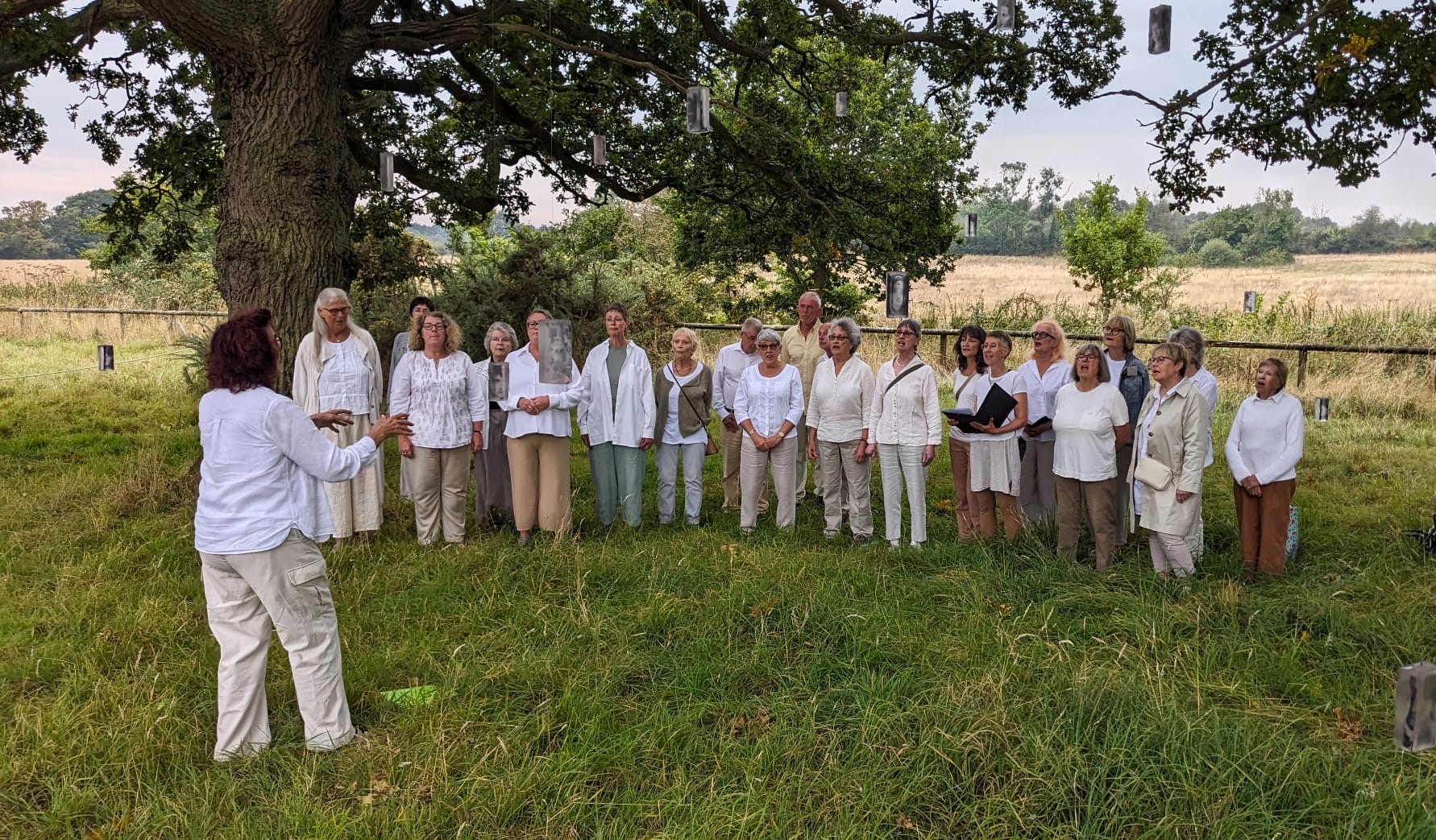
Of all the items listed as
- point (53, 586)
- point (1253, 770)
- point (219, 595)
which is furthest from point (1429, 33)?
point (53, 586)

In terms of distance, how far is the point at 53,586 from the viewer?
6.51 m

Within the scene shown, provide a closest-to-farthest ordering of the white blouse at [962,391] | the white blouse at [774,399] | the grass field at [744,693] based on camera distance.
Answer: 1. the grass field at [744,693]
2. the white blouse at [962,391]
3. the white blouse at [774,399]

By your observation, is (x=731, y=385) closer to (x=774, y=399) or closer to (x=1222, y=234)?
(x=774, y=399)

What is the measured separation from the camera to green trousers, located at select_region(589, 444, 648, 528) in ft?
25.7

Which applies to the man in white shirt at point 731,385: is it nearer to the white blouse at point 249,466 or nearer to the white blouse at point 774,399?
the white blouse at point 774,399

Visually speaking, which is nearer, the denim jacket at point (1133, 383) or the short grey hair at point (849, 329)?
the denim jacket at point (1133, 383)

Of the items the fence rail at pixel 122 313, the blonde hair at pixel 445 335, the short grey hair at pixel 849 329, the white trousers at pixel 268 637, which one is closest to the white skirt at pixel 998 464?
the short grey hair at pixel 849 329

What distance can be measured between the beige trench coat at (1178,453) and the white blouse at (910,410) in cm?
148

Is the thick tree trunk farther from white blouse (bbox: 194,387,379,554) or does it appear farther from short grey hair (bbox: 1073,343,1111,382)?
short grey hair (bbox: 1073,343,1111,382)

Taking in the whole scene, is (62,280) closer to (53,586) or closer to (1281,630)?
(53,586)

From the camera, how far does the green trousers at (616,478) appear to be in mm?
7848

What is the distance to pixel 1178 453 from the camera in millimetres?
6160

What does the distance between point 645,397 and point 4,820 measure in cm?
491

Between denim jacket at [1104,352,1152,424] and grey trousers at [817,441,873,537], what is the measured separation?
191 centimetres
